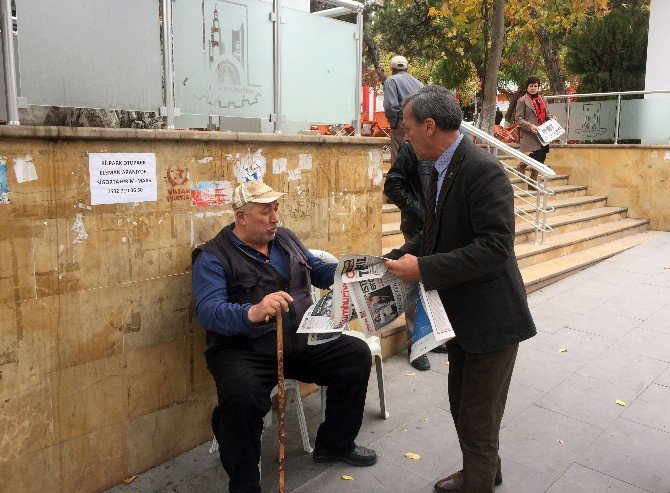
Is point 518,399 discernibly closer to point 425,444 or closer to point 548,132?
point 425,444

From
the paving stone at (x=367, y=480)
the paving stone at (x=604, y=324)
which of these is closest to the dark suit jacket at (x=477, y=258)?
the paving stone at (x=367, y=480)

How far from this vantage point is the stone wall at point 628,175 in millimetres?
10867

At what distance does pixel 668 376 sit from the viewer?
15.4 feet

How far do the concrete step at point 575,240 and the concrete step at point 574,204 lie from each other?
0.48 metres

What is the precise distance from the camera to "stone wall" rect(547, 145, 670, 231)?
428 inches

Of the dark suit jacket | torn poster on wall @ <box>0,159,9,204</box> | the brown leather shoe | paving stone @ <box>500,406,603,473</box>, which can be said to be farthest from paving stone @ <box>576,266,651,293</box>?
torn poster on wall @ <box>0,159,9,204</box>

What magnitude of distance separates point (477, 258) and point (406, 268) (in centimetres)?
29

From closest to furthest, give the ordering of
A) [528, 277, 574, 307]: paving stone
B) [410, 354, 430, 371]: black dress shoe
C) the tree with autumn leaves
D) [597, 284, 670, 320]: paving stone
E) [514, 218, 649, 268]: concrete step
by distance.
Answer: [410, 354, 430, 371]: black dress shoe, [597, 284, 670, 320]: paving stone, [528, 277, 574, 307]: paving stone, [514, 218, 649, 268]: concrete step, the tree with autumn leaves

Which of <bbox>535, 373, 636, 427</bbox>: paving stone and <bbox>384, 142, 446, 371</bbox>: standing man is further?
<bbox>384, 142, 446, 371</bbox>: standing man

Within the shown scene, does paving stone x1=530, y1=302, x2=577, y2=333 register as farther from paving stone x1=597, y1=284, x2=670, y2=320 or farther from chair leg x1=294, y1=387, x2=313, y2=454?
chair leg x1=294, y1=387, x2=313, y2=454

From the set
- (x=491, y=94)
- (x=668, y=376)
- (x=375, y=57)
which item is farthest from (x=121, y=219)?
(x=375, y=57)

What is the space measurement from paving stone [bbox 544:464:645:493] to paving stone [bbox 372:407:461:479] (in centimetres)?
58

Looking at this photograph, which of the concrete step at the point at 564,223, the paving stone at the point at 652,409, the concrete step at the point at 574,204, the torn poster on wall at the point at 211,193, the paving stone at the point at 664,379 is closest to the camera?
the torn poster on wall at the point at 211,193

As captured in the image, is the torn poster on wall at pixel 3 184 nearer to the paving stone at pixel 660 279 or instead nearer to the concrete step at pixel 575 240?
the concrete step at pixel 575 240
